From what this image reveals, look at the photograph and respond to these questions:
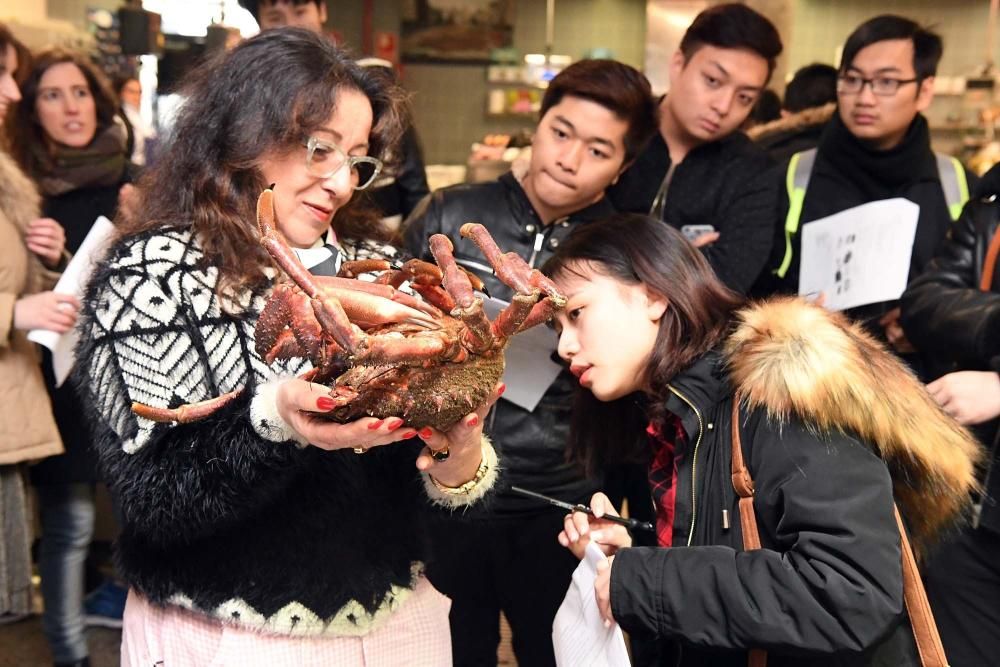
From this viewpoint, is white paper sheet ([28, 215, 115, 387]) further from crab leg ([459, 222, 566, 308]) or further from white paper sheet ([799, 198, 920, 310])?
white paper sheet ([799, 198, 920, 310])

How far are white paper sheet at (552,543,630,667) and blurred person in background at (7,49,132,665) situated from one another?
1731mm

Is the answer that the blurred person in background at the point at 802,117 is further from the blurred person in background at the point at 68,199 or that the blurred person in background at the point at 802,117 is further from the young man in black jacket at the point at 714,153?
the blurred person in background at the point at 68,199

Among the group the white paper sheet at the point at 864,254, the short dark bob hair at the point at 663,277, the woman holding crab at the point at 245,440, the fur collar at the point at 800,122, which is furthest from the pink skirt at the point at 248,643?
the fur collar at the point at 800,122

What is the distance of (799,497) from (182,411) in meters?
0.80

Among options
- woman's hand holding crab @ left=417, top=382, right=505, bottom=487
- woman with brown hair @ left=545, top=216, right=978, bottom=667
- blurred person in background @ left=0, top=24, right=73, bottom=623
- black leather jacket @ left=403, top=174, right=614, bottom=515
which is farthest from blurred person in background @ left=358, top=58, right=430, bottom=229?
woman's hand holding crab @ left=417, top=382, right=505, bottom=487

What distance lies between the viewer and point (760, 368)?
139 centimetres

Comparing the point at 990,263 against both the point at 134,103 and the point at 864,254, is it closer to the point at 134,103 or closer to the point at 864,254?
the point at 864,254

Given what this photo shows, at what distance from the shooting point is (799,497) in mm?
1293

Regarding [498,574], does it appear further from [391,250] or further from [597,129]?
[597,129]

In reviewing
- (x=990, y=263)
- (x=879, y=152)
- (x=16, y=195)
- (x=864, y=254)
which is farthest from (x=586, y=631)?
(x=16, y=195)

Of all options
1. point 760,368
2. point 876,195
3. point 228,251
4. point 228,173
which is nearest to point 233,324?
point 228,251

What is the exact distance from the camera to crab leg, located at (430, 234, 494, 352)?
3.25 ft

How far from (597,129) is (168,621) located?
4.32 feet

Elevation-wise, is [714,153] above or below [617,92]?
below
